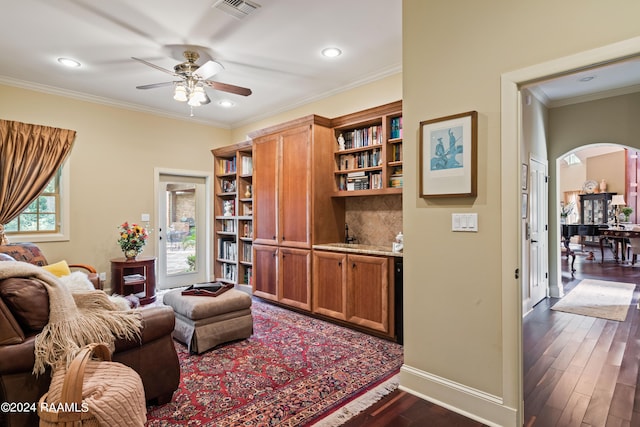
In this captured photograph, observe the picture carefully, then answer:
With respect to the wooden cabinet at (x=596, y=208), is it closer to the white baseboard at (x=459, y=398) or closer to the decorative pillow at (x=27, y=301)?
the white baseboard at (x=459, y=398)

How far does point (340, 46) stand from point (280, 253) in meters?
2.61

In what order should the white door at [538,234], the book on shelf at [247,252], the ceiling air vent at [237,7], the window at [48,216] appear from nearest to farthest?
the ceiling air vent at [237,7], the window at [48,216], the white door at [538,234], the book on shelf at [247,252]

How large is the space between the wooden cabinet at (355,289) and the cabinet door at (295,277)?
0.12 m

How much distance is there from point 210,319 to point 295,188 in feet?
6.36

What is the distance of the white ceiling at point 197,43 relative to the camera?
112 inches

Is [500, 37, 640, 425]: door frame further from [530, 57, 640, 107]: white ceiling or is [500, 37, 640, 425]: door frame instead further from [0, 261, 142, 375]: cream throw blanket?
[530, 57, 640, 107]: white ceiling

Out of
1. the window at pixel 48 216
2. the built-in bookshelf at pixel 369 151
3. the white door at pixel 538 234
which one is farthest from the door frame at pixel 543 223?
the window at pixel 48 216

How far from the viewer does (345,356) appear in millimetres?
2986

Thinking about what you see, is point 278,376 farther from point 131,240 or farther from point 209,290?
point 131,240

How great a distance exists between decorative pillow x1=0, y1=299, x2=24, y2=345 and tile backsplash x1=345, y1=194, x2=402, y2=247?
338 cm

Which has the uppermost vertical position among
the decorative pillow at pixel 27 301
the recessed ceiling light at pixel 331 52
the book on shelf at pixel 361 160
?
the recessed ceiling light at pixel 331 52

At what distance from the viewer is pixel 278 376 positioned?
261 centimetres

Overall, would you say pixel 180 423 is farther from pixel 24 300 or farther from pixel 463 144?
pixel 463 144

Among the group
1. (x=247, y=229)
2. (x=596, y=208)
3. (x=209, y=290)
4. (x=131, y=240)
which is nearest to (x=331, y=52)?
(x=209, y=290)
